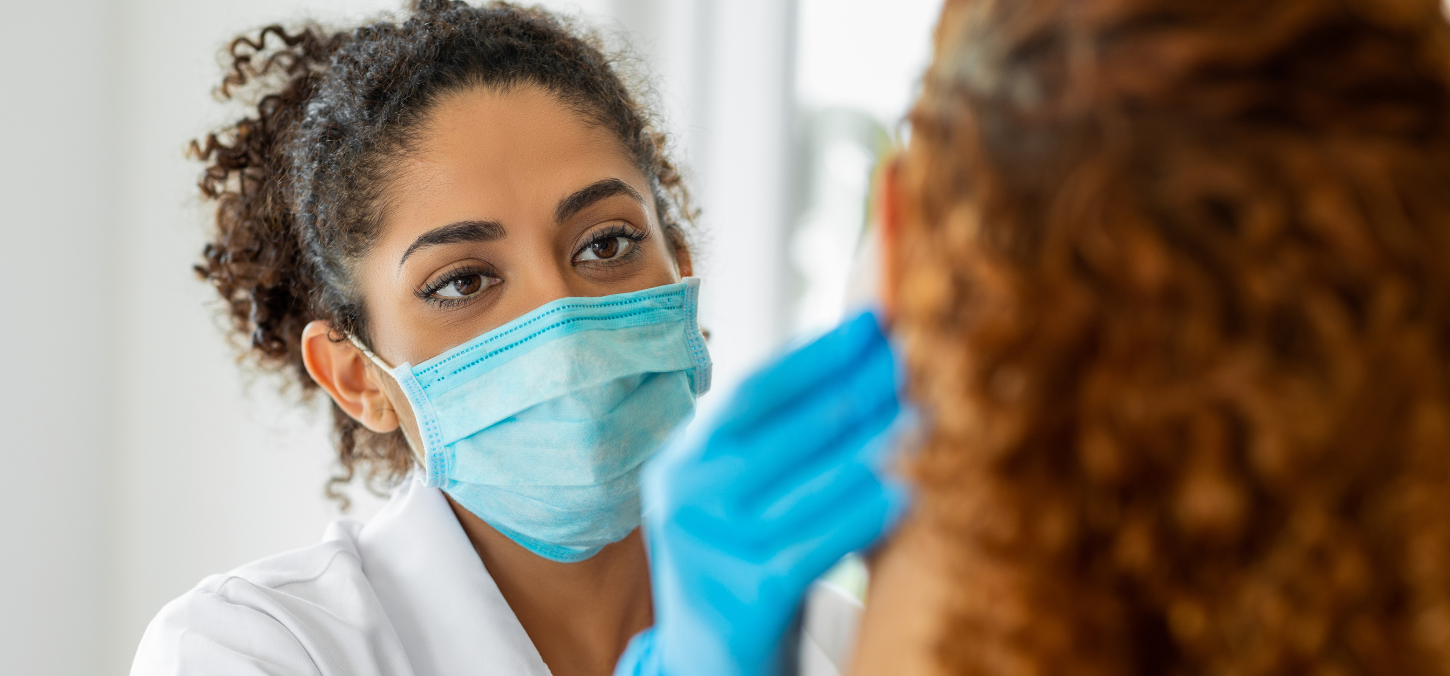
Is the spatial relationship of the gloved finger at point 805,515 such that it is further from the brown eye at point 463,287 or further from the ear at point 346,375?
the ear at point 346,375

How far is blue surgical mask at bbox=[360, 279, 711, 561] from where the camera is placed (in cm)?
128

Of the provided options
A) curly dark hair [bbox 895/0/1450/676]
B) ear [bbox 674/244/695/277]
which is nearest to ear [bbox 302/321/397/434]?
ear [bbox 674/244/695/277]

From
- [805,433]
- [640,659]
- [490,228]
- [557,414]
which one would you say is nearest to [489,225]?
[490,228]

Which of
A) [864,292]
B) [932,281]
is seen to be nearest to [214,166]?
[864,292]

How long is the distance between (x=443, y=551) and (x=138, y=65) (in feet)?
4.31

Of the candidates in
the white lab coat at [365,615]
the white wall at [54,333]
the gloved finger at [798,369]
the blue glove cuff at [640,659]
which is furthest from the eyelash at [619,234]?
the white wall at [54,333]

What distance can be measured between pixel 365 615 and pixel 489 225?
1.70ft

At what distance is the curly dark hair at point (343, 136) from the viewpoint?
4.66 feet

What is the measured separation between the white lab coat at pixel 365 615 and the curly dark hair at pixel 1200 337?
2.33 feet

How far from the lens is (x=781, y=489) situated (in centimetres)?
62

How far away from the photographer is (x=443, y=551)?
4.63ft

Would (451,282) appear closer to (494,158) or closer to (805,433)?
(494,158)

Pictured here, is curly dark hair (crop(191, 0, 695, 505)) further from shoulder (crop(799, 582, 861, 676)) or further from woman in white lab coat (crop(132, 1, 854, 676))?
shoulder (crop(799, 582, 861, 676))

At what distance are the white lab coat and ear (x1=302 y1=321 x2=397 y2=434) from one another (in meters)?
0.12
